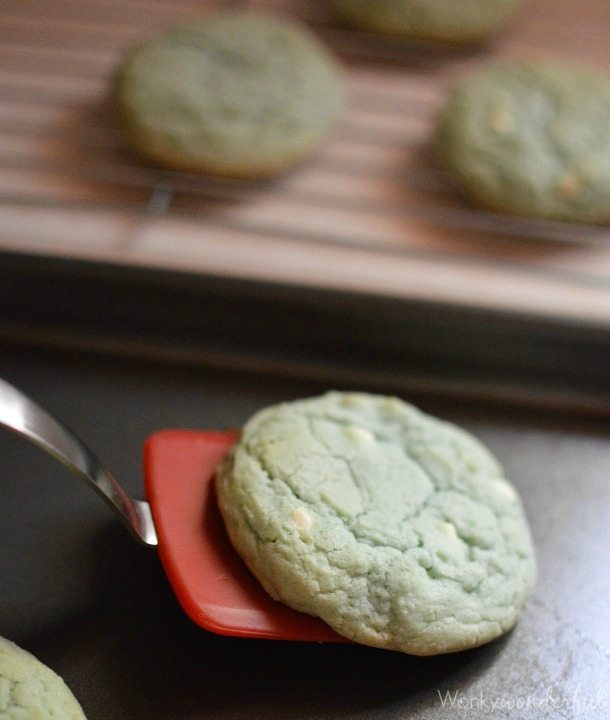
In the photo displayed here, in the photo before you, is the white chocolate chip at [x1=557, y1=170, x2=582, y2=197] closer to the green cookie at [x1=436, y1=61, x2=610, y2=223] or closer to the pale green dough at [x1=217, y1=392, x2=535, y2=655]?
the green cookie at [x1=436, y1=61, x2=610, y2=223]

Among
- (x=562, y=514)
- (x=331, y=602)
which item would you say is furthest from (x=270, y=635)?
(x=562, y=514)

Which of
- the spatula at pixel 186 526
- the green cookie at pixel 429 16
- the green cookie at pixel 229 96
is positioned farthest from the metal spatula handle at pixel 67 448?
the green cookie at pixel 429 16

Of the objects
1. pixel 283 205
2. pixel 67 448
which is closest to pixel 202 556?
pixel 67 448

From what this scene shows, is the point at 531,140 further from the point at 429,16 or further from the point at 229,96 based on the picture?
the point at 229,96

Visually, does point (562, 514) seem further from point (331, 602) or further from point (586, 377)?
point (331, 602)

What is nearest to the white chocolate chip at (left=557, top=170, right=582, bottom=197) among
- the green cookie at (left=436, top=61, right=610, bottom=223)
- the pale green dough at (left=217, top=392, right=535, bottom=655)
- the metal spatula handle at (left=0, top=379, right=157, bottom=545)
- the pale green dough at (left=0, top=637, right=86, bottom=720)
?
the green cookie at (left=436, top=61, right=610, bottom=223)
